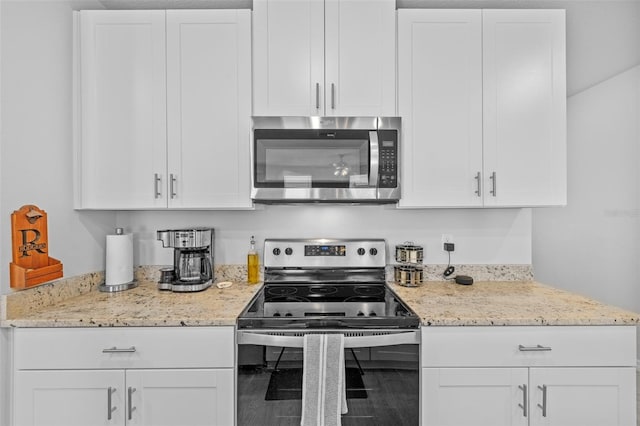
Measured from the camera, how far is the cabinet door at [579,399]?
1.40m

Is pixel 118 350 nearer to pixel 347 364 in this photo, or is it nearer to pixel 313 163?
pixel 347 364

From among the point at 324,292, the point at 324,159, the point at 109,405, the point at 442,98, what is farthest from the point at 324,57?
the point at 109,405

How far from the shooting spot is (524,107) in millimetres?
Result: 1848

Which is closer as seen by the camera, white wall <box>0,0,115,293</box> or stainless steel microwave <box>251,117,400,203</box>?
white wall <box>0,0,115,293</box>

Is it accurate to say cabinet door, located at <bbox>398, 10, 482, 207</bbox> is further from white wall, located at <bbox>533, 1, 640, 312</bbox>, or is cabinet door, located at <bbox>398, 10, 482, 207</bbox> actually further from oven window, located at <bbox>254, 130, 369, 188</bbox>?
white wall, located at <bbox>533, 1, 640, 312</bbox>

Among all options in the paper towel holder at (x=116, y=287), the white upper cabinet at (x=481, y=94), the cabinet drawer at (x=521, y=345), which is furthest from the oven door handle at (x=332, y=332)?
the paper towel holder at (x=116, y=287)

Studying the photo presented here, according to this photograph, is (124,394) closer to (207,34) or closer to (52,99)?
(52,99)

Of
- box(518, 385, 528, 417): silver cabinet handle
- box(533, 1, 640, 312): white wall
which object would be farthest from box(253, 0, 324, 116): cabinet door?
box(533, 1, 640, 312): white wall

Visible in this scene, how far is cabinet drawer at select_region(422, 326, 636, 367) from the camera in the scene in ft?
4.63

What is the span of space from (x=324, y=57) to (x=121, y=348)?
5.50ft

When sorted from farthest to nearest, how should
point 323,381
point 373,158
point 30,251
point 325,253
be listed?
point 325,253
point 373,158
point 30,251
point 323,381

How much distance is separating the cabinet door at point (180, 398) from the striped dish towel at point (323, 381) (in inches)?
12.7

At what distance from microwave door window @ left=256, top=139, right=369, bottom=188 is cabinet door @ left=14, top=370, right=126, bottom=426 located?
3.71 feet

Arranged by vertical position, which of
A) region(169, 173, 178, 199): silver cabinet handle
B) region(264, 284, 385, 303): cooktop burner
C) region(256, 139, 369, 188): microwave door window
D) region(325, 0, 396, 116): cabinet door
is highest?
→ region(325, 0, 396, 116): cabinet door
